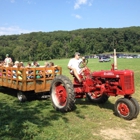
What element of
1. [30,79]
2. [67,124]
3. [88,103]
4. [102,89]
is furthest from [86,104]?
[67,124]

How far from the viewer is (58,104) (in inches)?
272

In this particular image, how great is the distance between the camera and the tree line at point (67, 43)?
112500 mm

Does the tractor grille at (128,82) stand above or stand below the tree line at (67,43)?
below

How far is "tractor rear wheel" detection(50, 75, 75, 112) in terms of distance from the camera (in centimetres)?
632

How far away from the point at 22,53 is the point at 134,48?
2325 inches

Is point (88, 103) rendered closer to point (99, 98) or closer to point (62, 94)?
point (99, 98)

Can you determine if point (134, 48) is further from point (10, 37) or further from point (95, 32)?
point (10, 37)

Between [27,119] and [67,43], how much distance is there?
121 m

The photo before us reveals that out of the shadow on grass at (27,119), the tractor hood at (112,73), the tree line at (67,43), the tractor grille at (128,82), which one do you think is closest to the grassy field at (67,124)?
the shadow on grass at (27,119)

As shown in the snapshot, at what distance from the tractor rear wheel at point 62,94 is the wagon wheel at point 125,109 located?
1.29 metres

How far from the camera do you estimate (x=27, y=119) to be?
5.71 meters

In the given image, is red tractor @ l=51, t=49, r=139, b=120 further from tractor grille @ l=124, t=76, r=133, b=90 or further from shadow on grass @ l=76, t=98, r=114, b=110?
shadow on grass @ l=76, t=98, r=114, b=110

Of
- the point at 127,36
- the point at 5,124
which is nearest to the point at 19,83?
the point at 5,124

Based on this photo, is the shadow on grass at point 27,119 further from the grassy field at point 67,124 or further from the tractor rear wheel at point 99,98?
the tractor rear wheel at point 99,98
